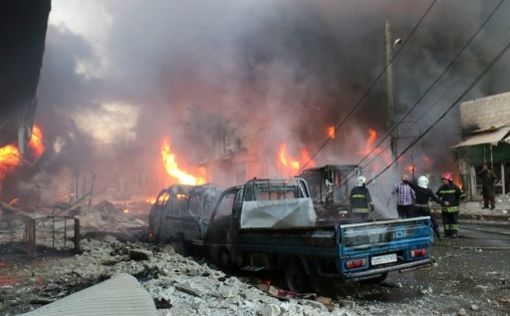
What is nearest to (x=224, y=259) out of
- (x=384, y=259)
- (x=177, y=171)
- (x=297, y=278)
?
(x=297, y=278)

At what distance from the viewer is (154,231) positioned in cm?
1037

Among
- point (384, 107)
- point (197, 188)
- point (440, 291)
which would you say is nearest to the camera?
point (440, 291)

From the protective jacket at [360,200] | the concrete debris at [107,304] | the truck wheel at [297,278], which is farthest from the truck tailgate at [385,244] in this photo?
the protective jacket at [360,200]

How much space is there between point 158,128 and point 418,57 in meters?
16.4

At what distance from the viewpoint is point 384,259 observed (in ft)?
18.1

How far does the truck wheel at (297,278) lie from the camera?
18.8ft

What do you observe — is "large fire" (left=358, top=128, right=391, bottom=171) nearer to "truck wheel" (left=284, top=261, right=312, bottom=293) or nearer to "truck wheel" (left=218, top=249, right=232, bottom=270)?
"truck wheel" (left=218, top=249, right=232, bottom=270)

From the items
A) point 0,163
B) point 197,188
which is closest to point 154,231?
point 197,188

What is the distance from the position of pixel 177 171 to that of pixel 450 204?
63.0 feet

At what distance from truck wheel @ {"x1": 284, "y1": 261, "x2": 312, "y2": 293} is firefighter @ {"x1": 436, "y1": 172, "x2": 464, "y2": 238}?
559 centimetres

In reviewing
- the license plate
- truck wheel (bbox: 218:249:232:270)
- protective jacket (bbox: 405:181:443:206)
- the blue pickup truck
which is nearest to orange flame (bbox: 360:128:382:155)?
protective jacket (bbox: 405:181:443:206)

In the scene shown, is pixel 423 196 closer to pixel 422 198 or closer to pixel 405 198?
pixel 422 198

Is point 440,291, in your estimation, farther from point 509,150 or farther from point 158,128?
point 158,128

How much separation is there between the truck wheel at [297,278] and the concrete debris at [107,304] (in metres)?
2.62
